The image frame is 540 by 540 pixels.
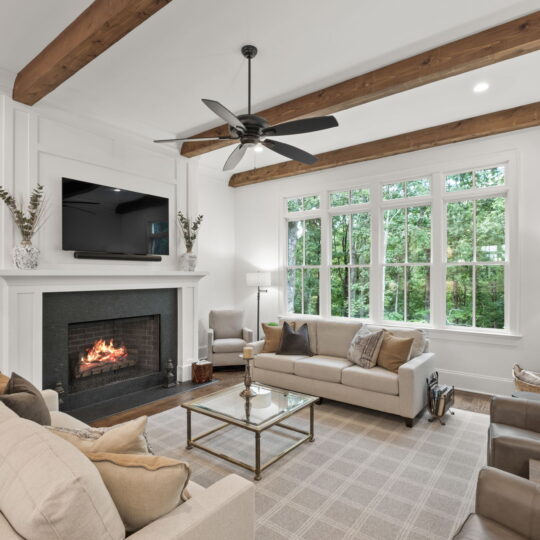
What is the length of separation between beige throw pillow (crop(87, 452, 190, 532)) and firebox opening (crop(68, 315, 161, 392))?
124 inches

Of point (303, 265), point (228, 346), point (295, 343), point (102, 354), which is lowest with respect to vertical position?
point (228, 346)

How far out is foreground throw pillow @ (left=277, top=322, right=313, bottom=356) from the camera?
439 cm

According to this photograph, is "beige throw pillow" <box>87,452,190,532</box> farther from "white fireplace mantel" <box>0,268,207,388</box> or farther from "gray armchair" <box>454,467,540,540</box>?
"white fireplace mantel" <box>0,268,207,388</box>

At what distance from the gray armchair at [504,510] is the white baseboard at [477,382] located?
10.4 feet

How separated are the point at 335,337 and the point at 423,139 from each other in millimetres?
2675

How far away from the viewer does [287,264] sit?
614 centimetres

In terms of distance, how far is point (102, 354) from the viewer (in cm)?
433

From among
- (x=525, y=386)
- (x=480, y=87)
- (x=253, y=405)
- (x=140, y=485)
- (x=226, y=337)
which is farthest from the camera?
(x=226, y=337)

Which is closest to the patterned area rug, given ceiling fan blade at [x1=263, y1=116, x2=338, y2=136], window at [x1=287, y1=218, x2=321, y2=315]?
window at [x1=287, y1=218, x2=321, y2=315]

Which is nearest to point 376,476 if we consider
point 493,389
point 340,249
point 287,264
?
point 493,389

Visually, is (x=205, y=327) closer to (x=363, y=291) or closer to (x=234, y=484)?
(x=363, y=291)

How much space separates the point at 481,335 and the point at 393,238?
1.64 meters

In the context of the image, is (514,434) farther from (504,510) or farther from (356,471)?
(356,471)

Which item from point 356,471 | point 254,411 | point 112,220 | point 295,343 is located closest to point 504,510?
point 356,471
